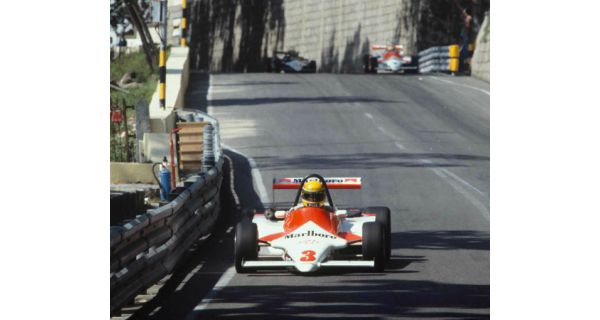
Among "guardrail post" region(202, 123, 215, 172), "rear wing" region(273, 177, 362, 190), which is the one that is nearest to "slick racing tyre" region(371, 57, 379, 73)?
"guardrail post" region(202, 123, 215, 172)

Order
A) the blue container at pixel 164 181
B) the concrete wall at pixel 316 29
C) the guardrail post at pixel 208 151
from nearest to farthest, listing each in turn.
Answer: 1. the guardrail post at pixel 208 151
2. the blue container at pixel 164 181
3. the concrete wall at pixel 316 29

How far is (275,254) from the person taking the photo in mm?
13906

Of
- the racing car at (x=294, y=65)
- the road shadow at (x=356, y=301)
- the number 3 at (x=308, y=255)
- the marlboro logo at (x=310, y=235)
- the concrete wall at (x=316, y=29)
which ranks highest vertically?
the concrete wall at (x=316, y=29)

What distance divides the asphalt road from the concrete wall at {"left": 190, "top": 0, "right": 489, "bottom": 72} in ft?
26.4

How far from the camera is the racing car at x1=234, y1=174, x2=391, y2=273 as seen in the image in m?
13.1

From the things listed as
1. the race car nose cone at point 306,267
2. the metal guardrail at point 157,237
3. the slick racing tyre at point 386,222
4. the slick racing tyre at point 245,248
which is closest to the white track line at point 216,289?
the slick racing tyre at point 245,248

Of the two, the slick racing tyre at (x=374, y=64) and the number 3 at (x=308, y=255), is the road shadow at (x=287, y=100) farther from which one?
the number 3 at (x=308, y=255)

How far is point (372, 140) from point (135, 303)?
18713 millimetres

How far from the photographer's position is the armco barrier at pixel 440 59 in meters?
49.0

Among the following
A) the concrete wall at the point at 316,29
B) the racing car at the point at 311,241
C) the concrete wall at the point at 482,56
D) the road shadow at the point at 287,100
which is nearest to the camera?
the racing car at the point at 311,241

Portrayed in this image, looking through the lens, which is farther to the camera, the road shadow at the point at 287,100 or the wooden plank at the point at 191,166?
the road shadow at the point at 287,100

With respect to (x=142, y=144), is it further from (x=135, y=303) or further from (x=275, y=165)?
(x=135, y=303)

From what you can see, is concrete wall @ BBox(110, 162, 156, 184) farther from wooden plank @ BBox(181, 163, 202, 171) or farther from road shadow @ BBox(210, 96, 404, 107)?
road shadow @ BBox(210, 96, 404, 107)

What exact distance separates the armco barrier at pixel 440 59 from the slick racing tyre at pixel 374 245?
3546 cm
